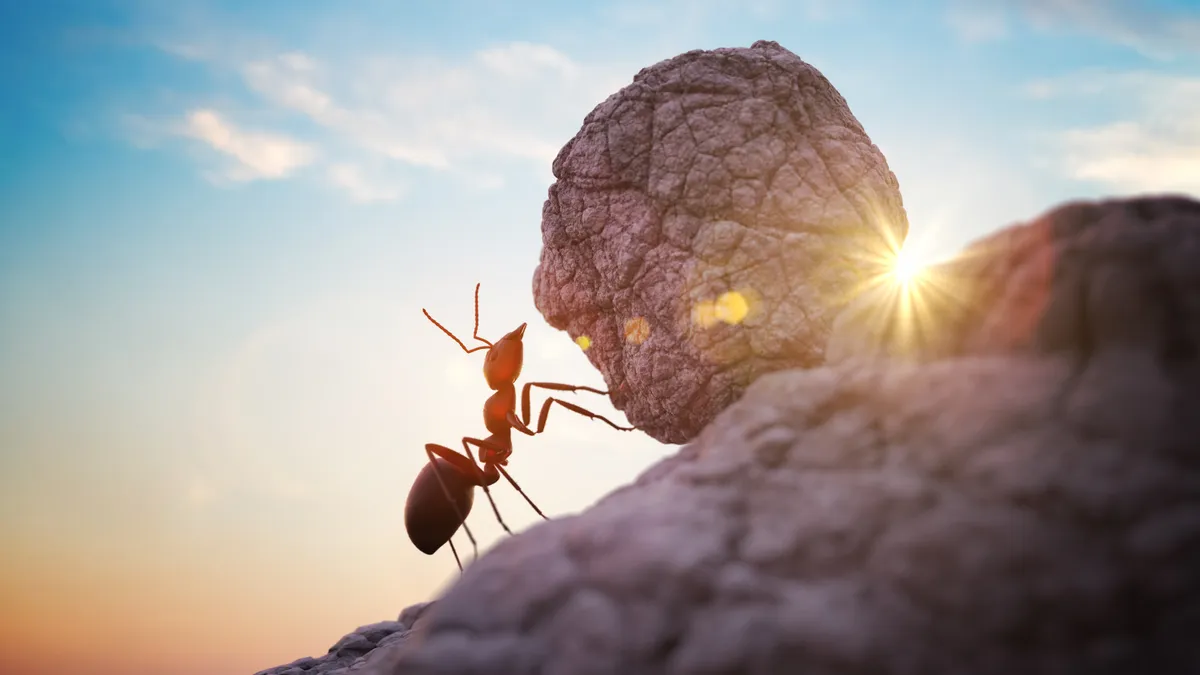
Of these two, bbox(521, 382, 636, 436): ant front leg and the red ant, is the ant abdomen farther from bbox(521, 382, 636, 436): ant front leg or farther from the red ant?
bbox(521, 382, 636, 436): ant front leg

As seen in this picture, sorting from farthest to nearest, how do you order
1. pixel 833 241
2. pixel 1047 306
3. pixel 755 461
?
pixel 833 241, pixel 755 461, pixel 1047 306

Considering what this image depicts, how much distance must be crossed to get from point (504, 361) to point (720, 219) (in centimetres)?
215

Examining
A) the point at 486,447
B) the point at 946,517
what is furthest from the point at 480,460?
the point at 946,517

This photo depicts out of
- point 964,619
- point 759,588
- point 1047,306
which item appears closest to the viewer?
point 964,619

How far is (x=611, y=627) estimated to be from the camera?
2.18m

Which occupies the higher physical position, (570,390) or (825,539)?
(570,390)

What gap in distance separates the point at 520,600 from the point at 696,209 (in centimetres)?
276

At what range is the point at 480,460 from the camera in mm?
5598

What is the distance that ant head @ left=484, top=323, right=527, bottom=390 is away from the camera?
5730 mm

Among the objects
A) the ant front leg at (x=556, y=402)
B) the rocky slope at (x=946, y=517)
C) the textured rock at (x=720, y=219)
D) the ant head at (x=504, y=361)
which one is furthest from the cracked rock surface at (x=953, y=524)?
the ant head at (x=504, y=361)

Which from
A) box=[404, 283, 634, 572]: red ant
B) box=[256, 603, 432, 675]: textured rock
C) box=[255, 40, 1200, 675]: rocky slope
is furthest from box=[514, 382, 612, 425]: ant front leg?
box=[255, 40, 1200, 675]: rocky slope

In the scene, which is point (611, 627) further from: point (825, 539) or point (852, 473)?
point (852, 473)

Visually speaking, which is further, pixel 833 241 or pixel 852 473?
pixel 833 241

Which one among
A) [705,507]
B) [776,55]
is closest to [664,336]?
[776,55]
